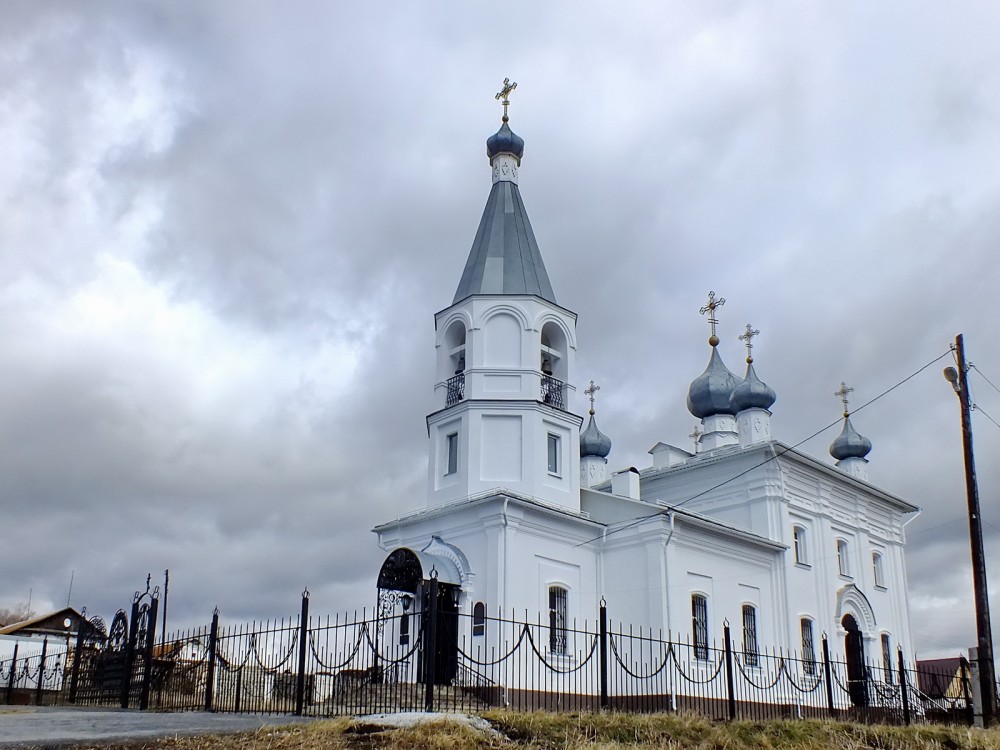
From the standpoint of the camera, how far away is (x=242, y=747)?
859 centimetres

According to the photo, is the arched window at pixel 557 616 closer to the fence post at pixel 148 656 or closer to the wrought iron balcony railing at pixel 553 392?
the wrought iron balcony railing at pixel 553 392

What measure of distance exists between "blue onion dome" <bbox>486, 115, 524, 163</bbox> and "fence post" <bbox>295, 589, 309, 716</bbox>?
15.7m

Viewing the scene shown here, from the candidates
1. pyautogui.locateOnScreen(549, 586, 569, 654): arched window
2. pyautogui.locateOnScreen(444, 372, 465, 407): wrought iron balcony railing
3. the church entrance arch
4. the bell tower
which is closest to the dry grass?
pyautogui.locateOnScreen(549, 586, 569, 654): arched window

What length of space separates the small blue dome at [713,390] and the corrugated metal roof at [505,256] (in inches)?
362

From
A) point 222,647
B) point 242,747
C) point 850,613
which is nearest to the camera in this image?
point 242,747

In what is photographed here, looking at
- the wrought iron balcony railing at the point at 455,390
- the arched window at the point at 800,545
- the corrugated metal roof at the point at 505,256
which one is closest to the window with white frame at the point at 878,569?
the arched window at the point at 800,545

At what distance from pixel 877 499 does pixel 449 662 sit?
17296 mm

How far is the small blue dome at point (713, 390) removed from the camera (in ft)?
100

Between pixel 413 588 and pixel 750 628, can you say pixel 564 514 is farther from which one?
pixel 750 628

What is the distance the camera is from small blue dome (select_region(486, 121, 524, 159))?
83.6 feet

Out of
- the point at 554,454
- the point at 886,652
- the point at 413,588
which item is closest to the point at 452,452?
the point at 554,454

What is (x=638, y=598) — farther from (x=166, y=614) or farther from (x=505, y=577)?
(x=166, y=614)

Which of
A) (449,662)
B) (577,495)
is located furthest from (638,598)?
(449,662)

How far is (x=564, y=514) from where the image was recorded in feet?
67.8
